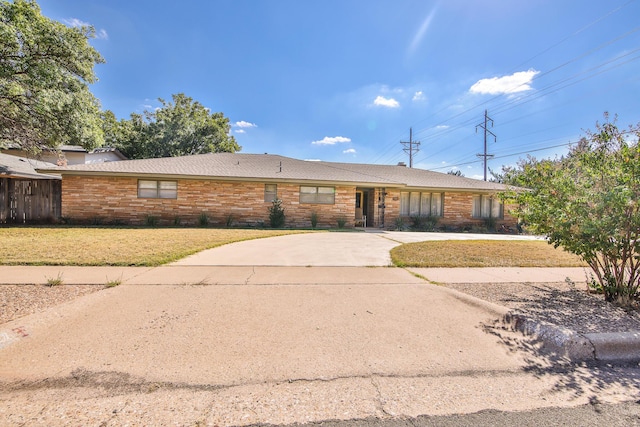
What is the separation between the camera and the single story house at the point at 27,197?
14320 millimetres

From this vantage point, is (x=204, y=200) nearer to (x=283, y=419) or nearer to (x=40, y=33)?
(x=40, y=33)

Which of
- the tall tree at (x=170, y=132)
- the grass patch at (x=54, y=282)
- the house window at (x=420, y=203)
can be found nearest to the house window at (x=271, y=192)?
the house window at (x=420, y=203)

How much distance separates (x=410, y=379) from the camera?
8.44 ft

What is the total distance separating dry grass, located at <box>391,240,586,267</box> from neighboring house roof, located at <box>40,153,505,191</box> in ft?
26.5

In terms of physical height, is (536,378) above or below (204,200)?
below

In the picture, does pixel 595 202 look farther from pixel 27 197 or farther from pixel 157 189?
pixel 27 197

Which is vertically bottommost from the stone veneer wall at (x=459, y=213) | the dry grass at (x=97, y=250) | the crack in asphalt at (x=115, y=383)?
the crack in asphalt at (x=115, y=383)

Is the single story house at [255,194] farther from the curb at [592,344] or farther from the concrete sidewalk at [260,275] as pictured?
the curb at [592,344]

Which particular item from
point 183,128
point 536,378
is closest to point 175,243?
point 536,378

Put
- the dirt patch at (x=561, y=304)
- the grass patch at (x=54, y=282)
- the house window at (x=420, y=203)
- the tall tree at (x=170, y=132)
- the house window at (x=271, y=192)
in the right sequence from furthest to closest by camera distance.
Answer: the tall tree at (x=170, y=132) < the house window at (x=420, y=203) < the house window at (x=271, y=192) < the grass patch at (x=54, y=282) < the dirt patch at (x=561, y=304)

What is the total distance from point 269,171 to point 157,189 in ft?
19.6

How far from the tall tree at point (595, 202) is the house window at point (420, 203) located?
544 inches

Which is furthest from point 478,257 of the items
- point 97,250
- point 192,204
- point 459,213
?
point 192,204

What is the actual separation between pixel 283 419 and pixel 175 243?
26.8 ft
